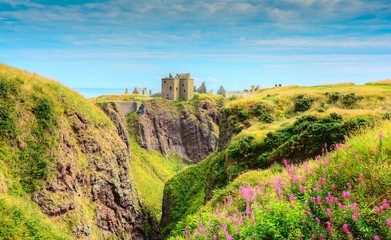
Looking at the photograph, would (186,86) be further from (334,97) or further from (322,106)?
(322,106)

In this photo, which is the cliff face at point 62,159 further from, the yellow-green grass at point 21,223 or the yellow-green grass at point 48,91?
the yellow-green grass at point 21,223

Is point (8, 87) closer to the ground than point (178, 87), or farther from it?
closer to the ground

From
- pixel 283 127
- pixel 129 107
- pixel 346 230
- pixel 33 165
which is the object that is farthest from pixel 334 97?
pixel 129 107

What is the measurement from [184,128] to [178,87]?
52.3ft

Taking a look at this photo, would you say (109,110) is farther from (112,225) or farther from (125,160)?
(112,225)

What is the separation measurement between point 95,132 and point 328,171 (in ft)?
104

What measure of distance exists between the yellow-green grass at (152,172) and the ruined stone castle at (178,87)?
22666 mm

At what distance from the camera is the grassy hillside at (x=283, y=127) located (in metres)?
22.2

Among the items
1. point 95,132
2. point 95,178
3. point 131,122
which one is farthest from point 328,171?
point 131,122

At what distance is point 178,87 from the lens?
126812 millimetres

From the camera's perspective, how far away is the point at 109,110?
278 feet

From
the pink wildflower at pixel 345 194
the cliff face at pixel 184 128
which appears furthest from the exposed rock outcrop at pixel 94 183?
the cliff face at pixel 184 128

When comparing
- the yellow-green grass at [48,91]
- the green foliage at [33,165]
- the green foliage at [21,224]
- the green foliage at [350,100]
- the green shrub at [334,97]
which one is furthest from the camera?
the green shrub at [334,97]

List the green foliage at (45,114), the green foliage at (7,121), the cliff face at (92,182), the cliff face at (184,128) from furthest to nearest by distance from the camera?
the cliff face at (184,128) → the green foliage at (45,114) → the cliff face at (92,182) → the green foliage at (7,121)
